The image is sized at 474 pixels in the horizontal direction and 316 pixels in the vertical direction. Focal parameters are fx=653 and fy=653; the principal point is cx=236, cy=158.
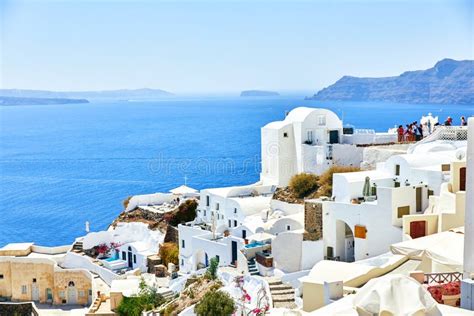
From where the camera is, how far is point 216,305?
16.6 m

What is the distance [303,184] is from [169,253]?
643cm

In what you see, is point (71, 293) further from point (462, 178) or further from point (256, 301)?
point (462, 178)

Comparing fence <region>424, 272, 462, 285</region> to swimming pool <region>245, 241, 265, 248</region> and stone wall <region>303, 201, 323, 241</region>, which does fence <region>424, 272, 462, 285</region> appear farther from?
swimming pool <region>245, 241, 265, 248</region>

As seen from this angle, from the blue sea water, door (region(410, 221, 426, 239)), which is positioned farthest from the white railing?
the blue sea water

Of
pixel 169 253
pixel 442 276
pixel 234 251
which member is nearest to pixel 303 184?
pixel 234 251

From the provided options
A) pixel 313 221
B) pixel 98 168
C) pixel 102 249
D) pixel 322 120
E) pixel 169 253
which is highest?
pixel 322 120

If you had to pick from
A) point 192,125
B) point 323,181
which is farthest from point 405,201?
point 192,125

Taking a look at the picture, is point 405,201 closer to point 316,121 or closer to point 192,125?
point 316,121

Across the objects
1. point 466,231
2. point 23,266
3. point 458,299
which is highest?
point 466,231

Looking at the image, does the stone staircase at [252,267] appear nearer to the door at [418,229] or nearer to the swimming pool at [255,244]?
the swimming pool at [255,244]

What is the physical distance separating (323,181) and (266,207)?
103 inches

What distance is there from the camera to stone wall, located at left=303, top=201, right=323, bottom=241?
20.7 m

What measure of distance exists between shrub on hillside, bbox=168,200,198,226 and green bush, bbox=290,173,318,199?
5845 mm

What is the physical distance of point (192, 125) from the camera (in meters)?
141
